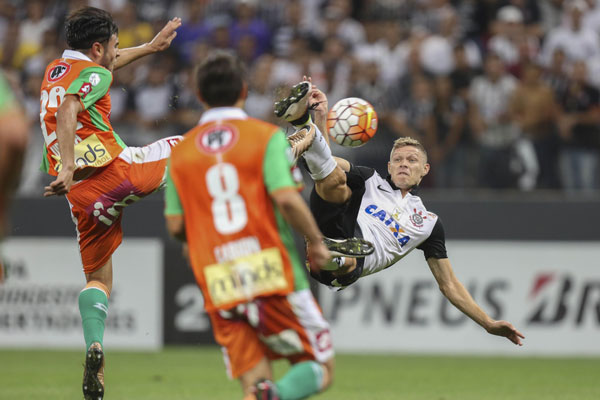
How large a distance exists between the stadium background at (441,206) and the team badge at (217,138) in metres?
7.71

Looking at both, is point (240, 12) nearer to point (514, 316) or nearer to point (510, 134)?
point (510, 134)

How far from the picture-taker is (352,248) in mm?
7742

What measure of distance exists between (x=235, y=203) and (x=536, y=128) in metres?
9.19

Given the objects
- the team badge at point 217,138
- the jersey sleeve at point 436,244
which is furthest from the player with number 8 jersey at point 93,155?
the team badge at point 217,138

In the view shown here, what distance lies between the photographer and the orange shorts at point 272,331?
539cm

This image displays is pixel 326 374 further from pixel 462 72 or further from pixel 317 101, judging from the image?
pixel 462 72

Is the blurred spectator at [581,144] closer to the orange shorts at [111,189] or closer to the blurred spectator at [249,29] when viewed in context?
the blurred spectator at [249,29]

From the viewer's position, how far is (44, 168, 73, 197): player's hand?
23.4ft

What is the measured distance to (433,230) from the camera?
27.3 feet

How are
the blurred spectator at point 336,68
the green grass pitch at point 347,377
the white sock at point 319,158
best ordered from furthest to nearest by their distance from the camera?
the blurred spectator at point 336,68, the green grass pitch at point 347,377, the white sock at point 319,158

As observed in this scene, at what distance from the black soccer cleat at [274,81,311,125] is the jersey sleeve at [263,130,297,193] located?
2.27 metres

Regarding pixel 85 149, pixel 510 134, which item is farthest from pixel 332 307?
pixel 85 149

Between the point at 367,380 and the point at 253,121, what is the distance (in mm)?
6377

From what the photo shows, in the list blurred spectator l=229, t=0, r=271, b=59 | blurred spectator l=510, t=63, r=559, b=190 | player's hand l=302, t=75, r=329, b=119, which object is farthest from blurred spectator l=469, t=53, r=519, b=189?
player's hand l=302, t=75, r=329, b=119
